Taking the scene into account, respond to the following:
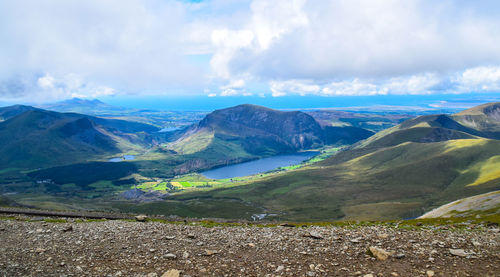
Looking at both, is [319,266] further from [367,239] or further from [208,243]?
[208,243]

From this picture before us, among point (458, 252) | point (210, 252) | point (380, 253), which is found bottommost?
point (210, 252)

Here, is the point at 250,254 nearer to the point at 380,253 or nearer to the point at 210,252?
the point at 210,252

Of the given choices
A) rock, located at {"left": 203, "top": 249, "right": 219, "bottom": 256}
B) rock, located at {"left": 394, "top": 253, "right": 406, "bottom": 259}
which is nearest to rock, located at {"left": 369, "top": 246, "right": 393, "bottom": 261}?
rock, located at {"left": 394, "top": 253, "right": 406, "bottom": 259}

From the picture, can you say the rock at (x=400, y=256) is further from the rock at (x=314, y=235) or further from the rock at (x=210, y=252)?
the rock at (x=210, y=252)

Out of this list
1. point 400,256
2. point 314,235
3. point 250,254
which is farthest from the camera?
point 314,235

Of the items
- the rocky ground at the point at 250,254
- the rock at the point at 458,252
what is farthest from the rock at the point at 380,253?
the rock at the point at 458,252

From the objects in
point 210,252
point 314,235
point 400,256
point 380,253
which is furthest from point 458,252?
point 210,252

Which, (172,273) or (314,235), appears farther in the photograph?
(314,235)
